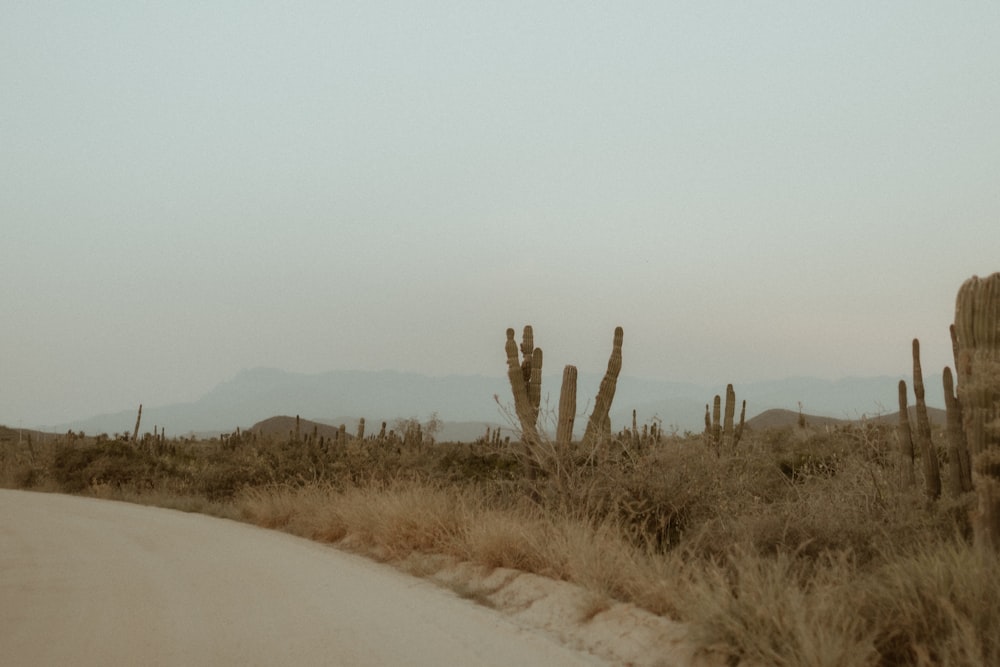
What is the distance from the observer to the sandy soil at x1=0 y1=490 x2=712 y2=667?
267 inches

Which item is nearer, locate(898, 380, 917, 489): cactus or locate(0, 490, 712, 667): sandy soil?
locate(0, 490, 712, 667): sandy soil

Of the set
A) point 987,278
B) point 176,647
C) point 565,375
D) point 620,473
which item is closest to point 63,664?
point 176,647

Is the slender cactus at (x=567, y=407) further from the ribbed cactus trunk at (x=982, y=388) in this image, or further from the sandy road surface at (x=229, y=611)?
the ribbed cactus trunk at (x=982, y=388)

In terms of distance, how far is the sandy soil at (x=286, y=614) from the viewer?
22.3ft

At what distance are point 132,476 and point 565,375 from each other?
18383 millimetres

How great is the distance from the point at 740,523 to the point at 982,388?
10.2 ft

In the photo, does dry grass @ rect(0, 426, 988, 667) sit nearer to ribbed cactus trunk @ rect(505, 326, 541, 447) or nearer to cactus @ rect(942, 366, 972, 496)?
cactus @ rect(942, 366, 972, 496)

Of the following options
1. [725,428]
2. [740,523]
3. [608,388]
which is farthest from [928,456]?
[725,428]

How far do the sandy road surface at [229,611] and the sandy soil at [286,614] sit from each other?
17mm

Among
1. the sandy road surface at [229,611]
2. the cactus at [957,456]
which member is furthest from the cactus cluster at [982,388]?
the sandy road surface at [229,611]

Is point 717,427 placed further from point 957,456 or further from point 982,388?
point 982,388

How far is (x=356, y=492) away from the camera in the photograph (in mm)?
16484

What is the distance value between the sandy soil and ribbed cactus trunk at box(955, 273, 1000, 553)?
409 centimetres

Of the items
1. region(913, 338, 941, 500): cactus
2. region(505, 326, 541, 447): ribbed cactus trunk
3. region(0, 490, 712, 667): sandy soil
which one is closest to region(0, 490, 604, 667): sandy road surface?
region(0, 490, 712, 667): sandy soil
